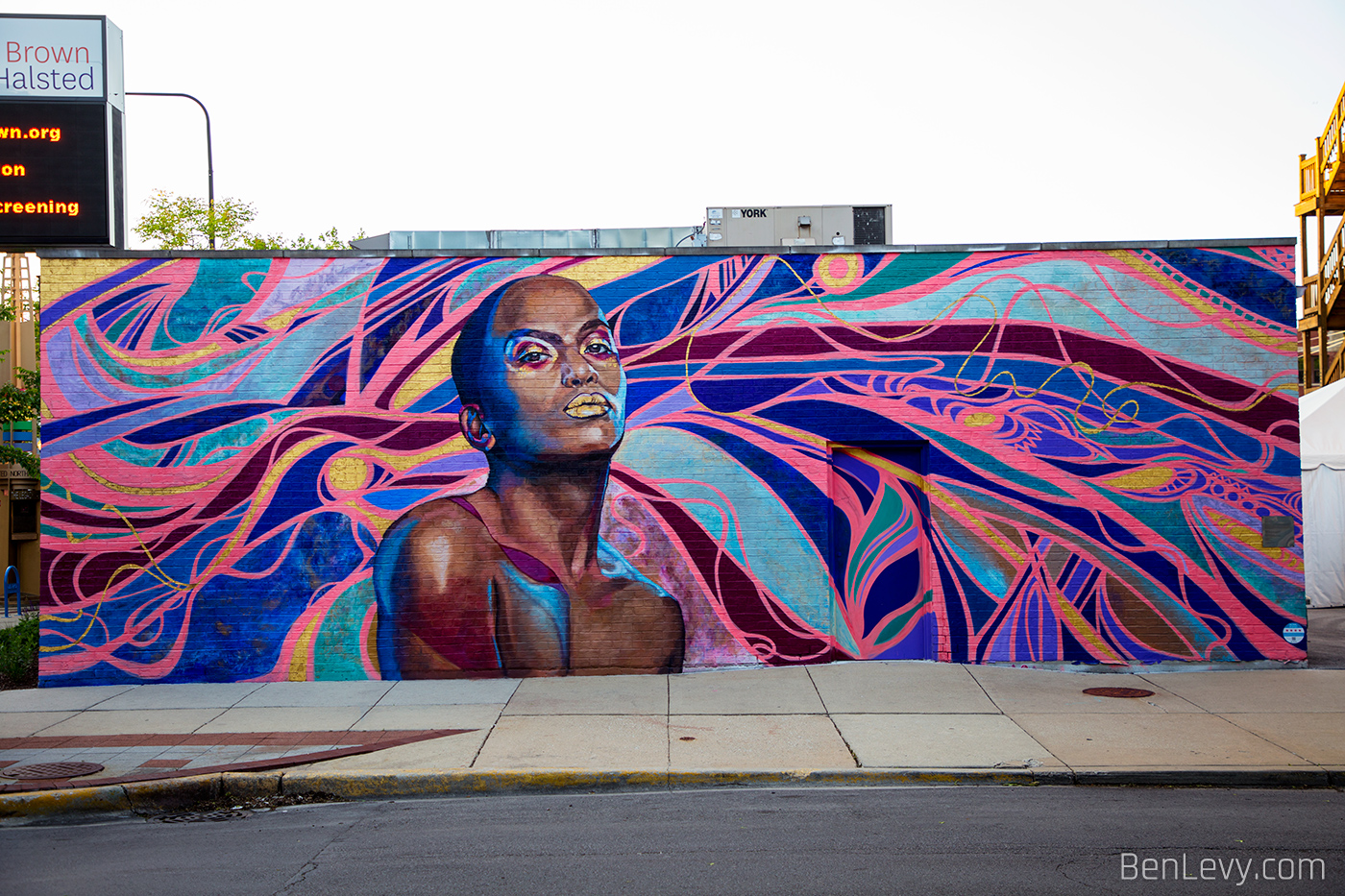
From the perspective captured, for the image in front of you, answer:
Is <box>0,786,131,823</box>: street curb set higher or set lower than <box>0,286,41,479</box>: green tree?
lower

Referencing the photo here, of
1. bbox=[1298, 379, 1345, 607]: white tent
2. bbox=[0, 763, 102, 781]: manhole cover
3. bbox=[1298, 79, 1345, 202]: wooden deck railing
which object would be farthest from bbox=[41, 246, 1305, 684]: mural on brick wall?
bbox=[1298, 79, 1345, 202]: wooden deck railing

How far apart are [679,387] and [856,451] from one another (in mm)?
2161

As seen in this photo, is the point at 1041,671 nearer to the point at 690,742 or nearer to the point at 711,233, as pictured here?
the point at 690,742

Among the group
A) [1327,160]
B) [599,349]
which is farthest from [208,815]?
[1327,160]

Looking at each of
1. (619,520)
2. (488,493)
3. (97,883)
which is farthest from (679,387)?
(97,883)

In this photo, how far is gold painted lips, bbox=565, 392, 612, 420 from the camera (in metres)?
11.1

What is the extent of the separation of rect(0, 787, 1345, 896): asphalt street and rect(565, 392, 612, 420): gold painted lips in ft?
15.4

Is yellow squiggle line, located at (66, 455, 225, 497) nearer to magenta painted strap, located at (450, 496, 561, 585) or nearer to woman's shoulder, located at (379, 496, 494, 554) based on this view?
woman's shoulder, located at (379, 496, 494, 554)

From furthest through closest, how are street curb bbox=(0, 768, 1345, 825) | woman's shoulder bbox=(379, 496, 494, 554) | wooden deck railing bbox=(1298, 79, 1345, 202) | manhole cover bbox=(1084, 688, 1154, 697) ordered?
wooden deck railing bbox=(1298, 79, 1345, 202)
woman's shoulder bbox=(379, 496, 494, 554)
manhole cover bbox=(1084, 688, 1154, 697)
street curb bbox=(0, 768, 1345, 825)

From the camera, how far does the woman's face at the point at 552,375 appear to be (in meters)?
11.1

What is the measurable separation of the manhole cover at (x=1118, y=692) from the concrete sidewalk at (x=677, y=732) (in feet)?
0.43

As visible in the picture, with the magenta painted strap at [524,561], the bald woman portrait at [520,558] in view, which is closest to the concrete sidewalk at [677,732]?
the bald woman portrait at [520,558]

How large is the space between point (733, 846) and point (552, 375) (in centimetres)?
611

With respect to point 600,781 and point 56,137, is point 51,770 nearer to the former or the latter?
point 600,781
